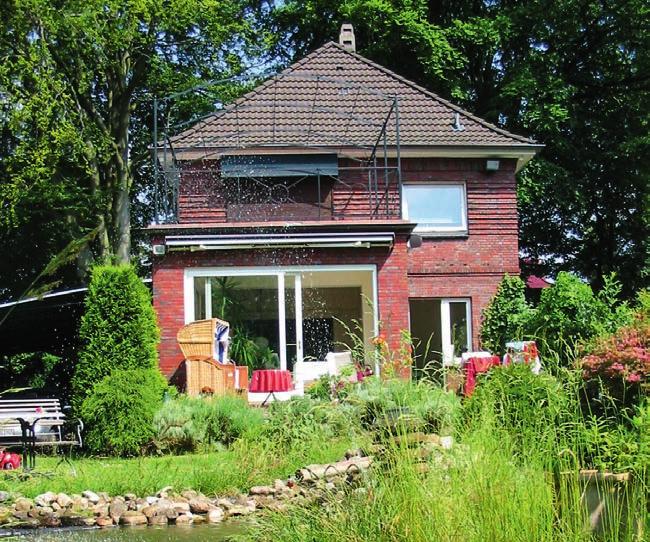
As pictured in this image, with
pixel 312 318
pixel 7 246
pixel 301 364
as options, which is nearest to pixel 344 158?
pixel 312 318

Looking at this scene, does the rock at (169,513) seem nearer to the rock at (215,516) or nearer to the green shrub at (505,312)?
the rock at (215,516)

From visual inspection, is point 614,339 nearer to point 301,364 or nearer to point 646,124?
point 301,364

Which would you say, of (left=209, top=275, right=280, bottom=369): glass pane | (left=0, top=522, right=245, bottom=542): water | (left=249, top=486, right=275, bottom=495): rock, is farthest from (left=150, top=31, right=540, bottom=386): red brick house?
(left=0, top=522, right=245, bottom=542): water

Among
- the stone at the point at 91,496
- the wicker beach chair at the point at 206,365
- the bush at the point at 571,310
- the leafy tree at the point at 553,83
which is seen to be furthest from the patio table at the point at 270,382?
the leafy tree at the point at 553,83

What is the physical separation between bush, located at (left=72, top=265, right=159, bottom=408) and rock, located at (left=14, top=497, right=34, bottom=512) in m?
3.98

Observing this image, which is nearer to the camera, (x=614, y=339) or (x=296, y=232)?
(x=614, y=339)

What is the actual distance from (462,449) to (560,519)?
0.65 meters

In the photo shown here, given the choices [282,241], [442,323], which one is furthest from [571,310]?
[282,241]

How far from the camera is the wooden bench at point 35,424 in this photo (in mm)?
11875

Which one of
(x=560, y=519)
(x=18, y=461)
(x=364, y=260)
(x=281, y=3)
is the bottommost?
(x=18, y=461)

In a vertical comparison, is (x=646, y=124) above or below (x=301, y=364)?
above

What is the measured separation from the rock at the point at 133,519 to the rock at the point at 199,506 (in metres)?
0.44

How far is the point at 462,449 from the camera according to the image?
5.12 m

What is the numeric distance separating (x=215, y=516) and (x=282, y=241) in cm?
Result: 823
